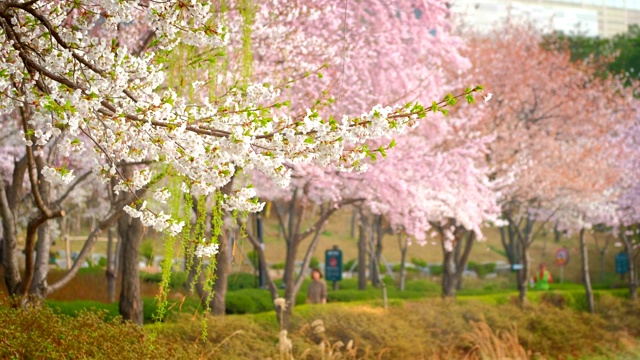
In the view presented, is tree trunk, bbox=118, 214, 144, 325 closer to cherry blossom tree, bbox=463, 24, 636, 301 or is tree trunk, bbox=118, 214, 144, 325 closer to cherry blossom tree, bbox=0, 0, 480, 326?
cherry blossom tree, bbox=0, 0, 480, 326

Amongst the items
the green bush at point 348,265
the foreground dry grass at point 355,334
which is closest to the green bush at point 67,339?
the foreground dry grass at point 355,334

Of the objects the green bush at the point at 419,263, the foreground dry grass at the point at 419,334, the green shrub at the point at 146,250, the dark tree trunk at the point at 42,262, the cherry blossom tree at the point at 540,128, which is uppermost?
the cherry blossom tree at the point at 540,128

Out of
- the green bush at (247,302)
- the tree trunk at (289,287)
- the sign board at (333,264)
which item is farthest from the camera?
the sign board at (333,264)

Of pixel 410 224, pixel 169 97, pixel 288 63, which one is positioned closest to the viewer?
pixel 169 97

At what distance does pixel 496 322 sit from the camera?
55.7ft

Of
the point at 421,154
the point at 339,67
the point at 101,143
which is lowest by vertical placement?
the point at 101,143

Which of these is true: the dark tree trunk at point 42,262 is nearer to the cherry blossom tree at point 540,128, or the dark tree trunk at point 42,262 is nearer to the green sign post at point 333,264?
the cherry blossom tree at point 540,128

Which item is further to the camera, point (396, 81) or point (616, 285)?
point (616, 285)

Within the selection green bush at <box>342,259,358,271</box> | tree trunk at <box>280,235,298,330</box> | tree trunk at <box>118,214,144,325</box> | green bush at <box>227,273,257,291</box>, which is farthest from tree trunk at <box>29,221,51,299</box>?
green bush at <box>342,259,358,271</box>

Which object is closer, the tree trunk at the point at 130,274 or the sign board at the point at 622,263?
the tree trunk at the point at 130,274

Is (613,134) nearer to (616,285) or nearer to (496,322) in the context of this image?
(616,285)

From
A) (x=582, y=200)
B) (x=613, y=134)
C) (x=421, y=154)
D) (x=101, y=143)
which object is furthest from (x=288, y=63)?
(x=613, y=134)

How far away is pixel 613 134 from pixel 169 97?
2949cm

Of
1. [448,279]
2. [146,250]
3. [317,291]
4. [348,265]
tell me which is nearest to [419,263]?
[348,265]
